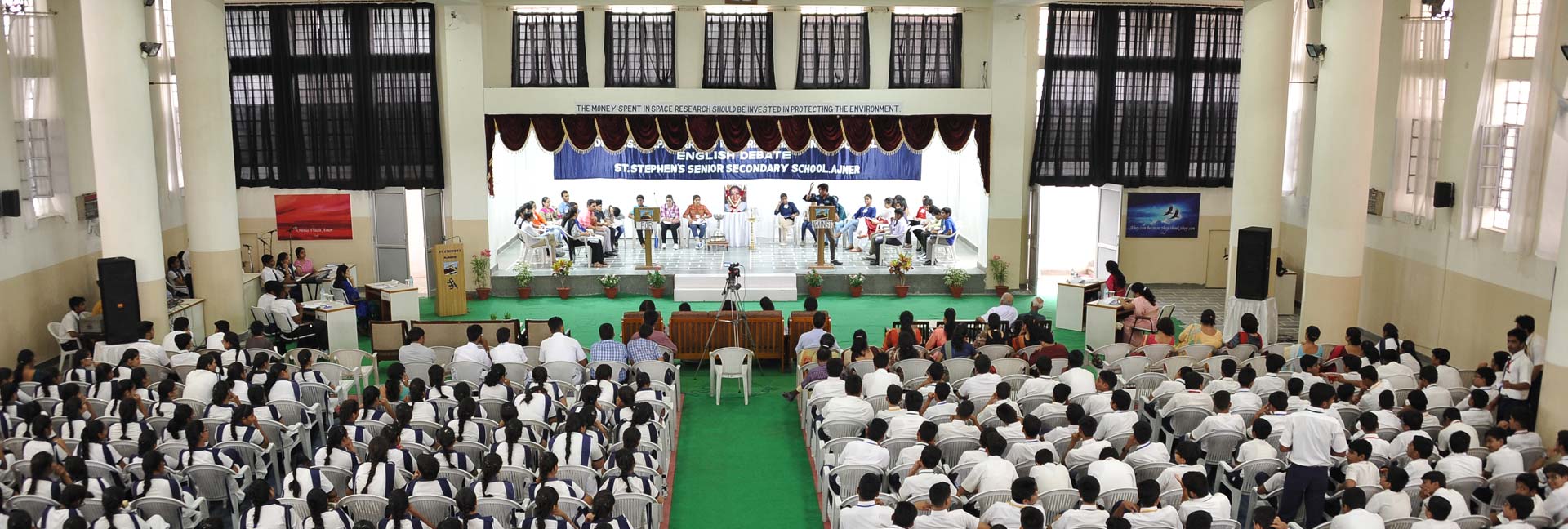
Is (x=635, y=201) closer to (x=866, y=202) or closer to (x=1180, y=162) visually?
(x=866, y=202)

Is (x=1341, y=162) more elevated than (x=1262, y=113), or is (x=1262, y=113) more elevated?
(x=1262, y=113)

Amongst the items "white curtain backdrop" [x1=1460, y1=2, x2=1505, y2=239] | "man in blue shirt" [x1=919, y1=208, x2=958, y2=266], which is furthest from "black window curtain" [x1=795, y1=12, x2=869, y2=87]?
"white curtain backdrop" [x1=1460, y1=2, x2=1505, y2=239]

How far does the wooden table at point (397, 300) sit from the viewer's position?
15844 mm

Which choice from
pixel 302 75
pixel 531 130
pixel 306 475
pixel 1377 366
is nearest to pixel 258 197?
pixel 302 75

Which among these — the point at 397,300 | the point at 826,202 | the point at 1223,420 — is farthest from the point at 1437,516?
the point at 826,202

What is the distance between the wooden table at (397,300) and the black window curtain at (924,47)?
8.57 m

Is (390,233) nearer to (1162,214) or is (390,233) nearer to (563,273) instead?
(563,273)

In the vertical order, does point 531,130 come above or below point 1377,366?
above

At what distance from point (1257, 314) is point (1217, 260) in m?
6.15

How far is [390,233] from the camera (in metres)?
19.5

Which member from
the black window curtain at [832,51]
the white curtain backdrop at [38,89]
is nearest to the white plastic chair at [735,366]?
the black window curtain at [832,51]

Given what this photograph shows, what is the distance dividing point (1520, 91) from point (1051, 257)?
35.4 feet

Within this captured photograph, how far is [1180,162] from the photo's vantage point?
63.4 ft

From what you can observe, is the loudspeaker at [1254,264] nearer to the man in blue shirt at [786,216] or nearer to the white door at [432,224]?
the man in blue shirt at [786,216]
